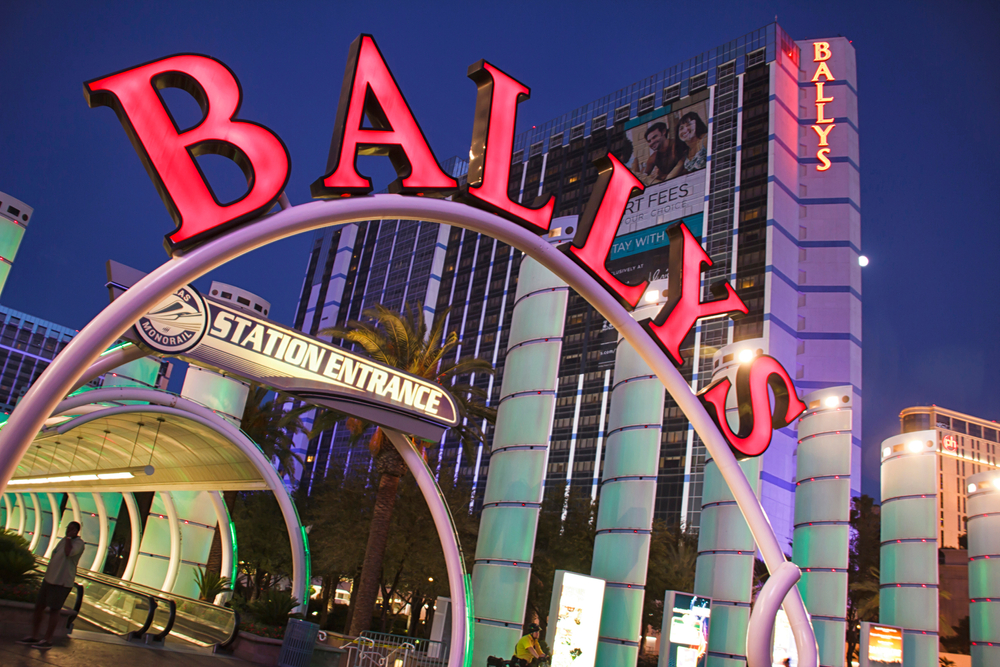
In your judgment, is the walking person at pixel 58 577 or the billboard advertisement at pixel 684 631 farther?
the billboard advertisement at pixel 684 631

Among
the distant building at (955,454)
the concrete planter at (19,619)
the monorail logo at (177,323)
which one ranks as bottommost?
the concrete planter at (19,619)

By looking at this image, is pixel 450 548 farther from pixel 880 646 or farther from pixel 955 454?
pixel 955 454

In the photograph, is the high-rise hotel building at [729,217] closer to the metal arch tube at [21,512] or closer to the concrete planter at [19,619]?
the metal arch tube at [21,512]

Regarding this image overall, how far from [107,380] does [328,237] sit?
412 feet

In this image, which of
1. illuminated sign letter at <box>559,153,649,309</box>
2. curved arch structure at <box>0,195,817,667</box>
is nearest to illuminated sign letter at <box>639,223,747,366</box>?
curved arch structure at <box>0,195,817,667</box>

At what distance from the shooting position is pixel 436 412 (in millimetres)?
12680

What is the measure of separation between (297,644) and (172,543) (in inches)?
396

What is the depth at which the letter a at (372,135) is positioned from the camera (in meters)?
8.46

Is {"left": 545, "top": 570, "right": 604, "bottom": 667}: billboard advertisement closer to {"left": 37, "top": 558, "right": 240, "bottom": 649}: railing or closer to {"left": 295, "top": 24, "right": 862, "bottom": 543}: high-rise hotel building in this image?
{"left": 37, "top": 558, "right": 240, "bottom": 649}: railing

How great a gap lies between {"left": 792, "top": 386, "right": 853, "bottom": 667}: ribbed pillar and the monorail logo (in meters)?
18.8

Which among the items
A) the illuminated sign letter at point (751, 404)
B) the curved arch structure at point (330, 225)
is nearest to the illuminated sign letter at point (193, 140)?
the curved arch structure at point (330, 225)

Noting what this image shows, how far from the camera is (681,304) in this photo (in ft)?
36.3

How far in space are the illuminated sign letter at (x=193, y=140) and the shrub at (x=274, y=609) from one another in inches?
427

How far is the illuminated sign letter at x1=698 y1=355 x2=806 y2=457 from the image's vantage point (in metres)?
10.8
